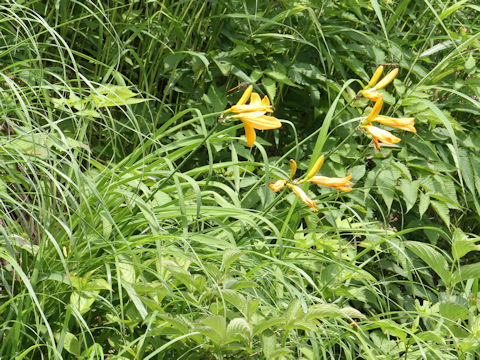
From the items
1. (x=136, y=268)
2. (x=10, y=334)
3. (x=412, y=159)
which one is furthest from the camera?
(x=412, y=159)

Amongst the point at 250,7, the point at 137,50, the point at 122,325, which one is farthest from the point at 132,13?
the point at 122,325

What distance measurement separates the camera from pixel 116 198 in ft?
5.47

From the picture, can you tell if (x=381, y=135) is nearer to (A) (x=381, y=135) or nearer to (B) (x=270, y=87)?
(A) (x=381, y=135)

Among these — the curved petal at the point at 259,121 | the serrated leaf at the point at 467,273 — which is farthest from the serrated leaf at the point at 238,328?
the serrated leaf at the point at 467,273

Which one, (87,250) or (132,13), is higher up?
(132,13)

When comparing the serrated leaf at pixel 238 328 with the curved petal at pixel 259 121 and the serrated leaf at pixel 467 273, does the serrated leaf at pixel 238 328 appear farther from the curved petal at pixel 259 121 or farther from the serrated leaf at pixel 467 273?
the serrated leaf at pixel 467 273

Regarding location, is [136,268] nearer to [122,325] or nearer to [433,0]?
[122,325]

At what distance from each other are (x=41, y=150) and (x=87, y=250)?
251mm

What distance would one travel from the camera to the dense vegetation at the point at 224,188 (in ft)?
4.62

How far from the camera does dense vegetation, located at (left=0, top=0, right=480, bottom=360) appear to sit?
1.41m

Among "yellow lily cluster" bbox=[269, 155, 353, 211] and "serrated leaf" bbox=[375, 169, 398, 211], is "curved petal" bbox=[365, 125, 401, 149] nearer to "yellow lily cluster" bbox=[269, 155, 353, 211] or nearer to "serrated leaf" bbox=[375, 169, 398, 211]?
"yellow lily cluster" bbox=[269, 155, 353, 211]

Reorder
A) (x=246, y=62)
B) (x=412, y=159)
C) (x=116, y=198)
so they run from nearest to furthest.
→ (x=116, y=198) → (x=412, y=159) → (x=246, y=62)

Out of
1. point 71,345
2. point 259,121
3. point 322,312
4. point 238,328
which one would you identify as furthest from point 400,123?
point 71,345

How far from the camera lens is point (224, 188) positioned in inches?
70.0
